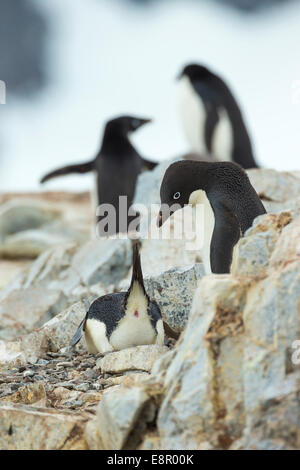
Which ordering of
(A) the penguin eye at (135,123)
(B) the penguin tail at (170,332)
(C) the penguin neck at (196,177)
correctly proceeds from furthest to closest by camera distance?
(A) the penguin eye at (135,123) → (B) the penguin tail at (170,332) → (C) the penguin neck at (196,177)

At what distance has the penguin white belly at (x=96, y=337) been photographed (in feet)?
14.3

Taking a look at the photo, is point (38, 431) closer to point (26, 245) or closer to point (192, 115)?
point (26, 245)

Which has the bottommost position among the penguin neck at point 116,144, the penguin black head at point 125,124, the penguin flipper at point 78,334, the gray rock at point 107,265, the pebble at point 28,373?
the gray rock at point 107,265

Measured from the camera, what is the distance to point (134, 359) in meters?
3.91

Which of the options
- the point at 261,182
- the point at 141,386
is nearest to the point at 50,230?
the point at 261,182

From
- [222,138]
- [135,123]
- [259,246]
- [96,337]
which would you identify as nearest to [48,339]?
[96,337]

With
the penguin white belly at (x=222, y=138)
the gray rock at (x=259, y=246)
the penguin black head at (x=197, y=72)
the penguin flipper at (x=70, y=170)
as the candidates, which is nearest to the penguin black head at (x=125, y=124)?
the penguin flipper at (x=70, y=170)

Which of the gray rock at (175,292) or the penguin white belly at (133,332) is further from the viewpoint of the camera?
the gray rock at (175,292)

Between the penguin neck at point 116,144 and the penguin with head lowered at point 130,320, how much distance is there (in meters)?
5.05

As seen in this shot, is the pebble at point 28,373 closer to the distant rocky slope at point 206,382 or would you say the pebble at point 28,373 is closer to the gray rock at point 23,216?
the distant rocky slope at point 206,382

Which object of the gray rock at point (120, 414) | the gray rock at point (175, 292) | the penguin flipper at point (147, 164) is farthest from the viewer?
the penguin flipper at point (147, 164)

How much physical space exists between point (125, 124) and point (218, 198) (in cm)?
519

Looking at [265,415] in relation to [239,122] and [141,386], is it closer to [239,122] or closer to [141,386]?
[141,386]
